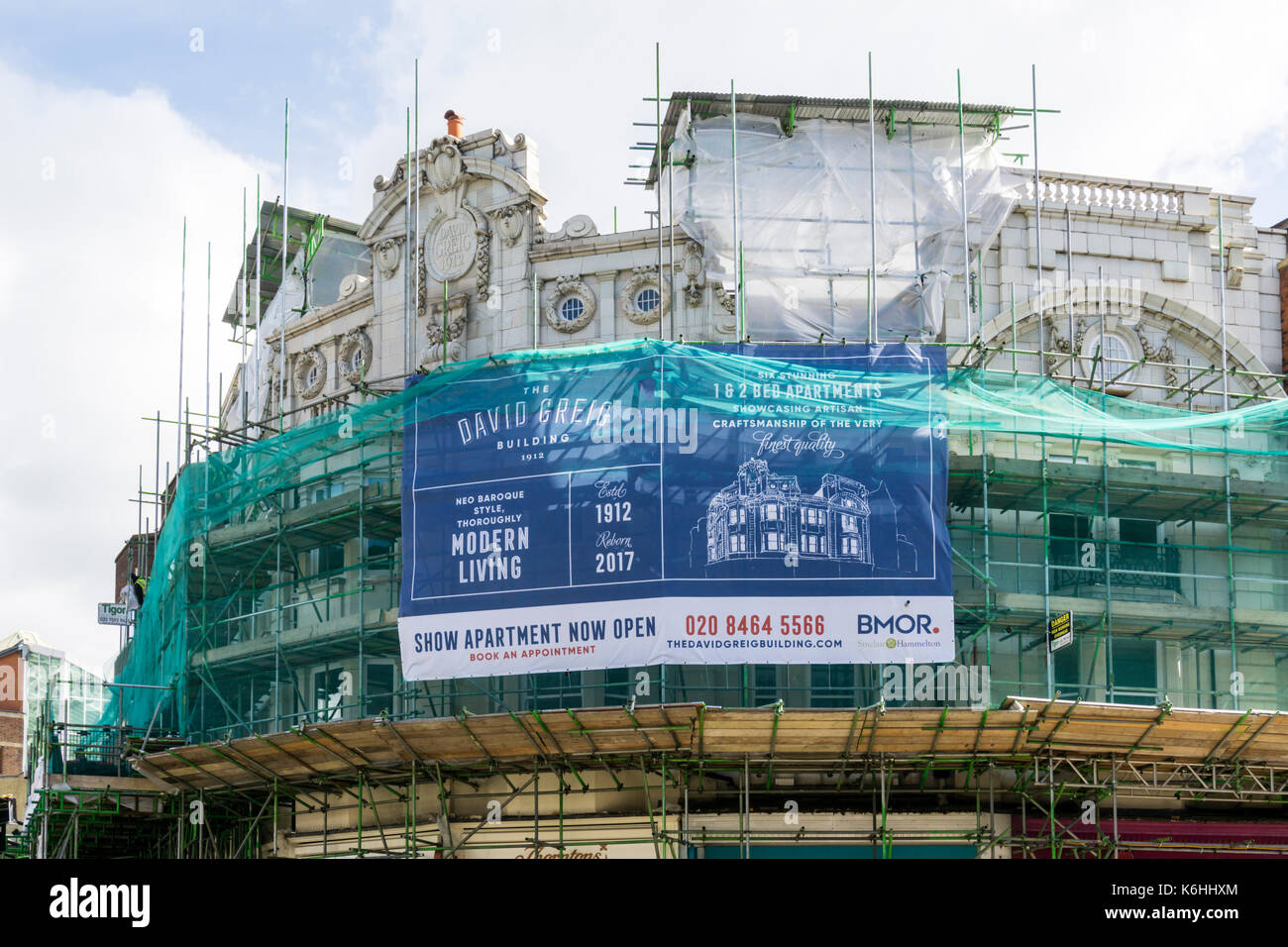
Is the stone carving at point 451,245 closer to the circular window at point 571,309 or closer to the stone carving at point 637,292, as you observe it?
the circular window at point 571,309

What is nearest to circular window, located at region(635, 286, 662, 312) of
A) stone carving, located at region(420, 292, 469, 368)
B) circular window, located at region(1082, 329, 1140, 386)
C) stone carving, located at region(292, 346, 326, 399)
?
stone carving, located at region(420, 292, 469, 368)

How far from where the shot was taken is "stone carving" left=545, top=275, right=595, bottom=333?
36.8 metres

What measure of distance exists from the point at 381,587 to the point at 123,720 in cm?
731

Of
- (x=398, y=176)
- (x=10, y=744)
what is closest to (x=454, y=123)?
(x=398, y=176)

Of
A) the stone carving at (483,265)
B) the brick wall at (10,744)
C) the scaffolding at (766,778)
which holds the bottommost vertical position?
the scaffolding at (766,778)

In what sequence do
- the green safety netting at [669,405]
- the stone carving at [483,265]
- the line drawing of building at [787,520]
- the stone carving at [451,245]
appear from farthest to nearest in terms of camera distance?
the stone carving at [451,245]
the stone carving at [483,265]
the green safety netting at [669,405]
the line drawing of building at [787,520]

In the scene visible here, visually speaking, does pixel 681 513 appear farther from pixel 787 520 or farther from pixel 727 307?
pixel 727 307

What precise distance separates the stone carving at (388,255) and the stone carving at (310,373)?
2761 millimetres

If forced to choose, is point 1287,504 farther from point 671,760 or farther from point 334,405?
point 334,405

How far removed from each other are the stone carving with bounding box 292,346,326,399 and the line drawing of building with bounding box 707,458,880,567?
42.3 ft

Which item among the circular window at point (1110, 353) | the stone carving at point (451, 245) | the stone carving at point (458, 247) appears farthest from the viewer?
the stone carving at point (451, 245)

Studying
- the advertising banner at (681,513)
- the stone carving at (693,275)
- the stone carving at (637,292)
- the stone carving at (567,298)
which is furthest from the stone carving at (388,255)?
the advertising banner at (681,513)

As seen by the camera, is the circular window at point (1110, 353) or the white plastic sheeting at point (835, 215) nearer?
the white plastic sheeting at point (835, 215)

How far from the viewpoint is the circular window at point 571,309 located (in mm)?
36969
